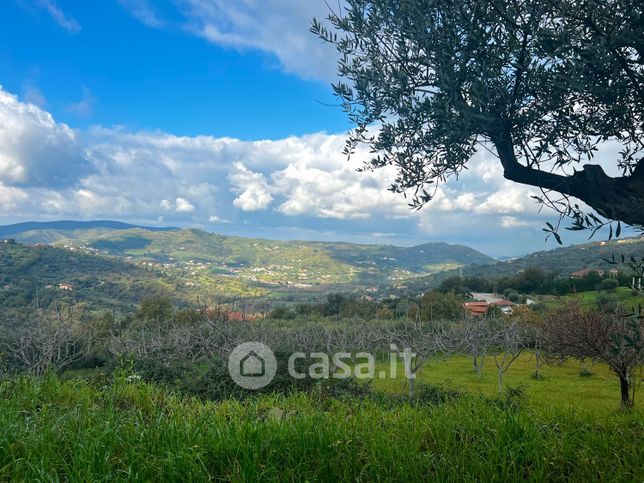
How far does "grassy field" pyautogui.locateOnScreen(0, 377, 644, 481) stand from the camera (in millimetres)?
3477

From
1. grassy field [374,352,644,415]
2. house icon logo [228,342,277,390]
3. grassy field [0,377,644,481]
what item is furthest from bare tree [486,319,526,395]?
grassy field [0,377,644,481]

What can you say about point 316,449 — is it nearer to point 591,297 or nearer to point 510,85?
point 510,85

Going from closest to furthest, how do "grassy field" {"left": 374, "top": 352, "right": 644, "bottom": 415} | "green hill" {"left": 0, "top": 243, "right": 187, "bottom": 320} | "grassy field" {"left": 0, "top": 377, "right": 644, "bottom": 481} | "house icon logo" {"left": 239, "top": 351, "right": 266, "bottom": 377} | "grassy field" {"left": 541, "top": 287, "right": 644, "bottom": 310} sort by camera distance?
1. "grassy field" {"left": 0, "top": 377, "right": 644, "bottom": 481}
2. "house icon logo" {"left": 239, "top": 351, "right": 266, "bottom": 377}
3. "grassy field" {"left": 374, "top": 352, "right": 644, "bottom": 415}
4. "grassy field" {"left": 541, "top": 287, "right": 644, "bottom": 310}
5. "green hill" {"left": 0, "top": 243, "right": 187, "bottom": 320}

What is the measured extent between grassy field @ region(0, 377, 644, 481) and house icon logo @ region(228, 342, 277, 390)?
29.7 ft

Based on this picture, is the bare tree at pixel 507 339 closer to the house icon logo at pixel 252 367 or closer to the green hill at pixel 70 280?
the house icon logo at pixel 252 367

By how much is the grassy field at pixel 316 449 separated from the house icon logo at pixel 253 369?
29.7ft

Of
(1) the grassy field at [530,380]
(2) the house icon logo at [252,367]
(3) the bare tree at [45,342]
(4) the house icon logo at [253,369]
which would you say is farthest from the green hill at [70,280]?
(2) the house icon logo at [252,367]

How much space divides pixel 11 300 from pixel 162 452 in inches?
2726

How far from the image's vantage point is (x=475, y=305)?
2749 inches

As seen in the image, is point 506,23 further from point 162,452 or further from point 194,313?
point 194,313

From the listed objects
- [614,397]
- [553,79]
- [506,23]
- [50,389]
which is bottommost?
[614,397]

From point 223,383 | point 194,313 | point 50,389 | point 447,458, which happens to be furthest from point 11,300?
point 447,458

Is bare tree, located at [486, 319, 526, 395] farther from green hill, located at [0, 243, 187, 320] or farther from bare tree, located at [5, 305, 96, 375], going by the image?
green hill, located at [0, 243, 187, 320]

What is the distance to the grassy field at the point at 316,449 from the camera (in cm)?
348
